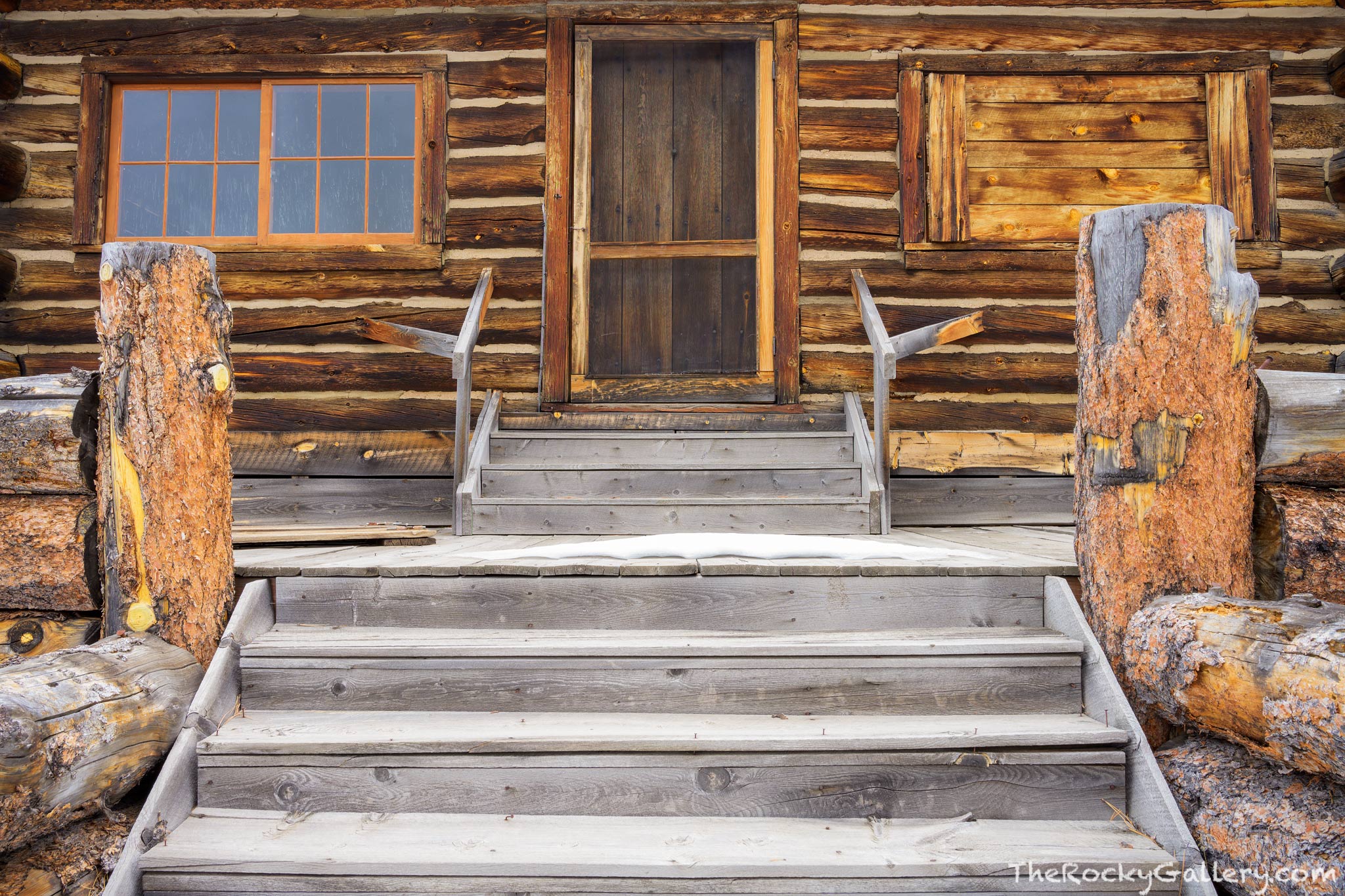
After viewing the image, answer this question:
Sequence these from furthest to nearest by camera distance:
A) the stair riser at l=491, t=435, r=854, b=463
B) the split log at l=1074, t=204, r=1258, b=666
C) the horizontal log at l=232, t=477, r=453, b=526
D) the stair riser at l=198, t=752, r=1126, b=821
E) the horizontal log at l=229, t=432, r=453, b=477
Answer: the horizontal log at l=229, t=432, r=453, b=477, the horizontal log at l=232, t=477, r=453, b=526, the stair riser at l=491, t=435, r=854, b=463, the split log at l=1074, t=204, r=1258, b=666, the stair riser at l=198, t=752, r=1126, b=821

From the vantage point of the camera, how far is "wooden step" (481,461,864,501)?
3.92 meters

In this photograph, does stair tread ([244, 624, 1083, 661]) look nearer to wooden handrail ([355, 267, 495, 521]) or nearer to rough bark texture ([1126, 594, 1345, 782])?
rough bark texture ([1126, 594, 1345, 782])

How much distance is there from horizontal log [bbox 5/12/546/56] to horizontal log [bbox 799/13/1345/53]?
1872 mm

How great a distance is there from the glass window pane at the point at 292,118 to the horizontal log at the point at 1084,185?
4049mm

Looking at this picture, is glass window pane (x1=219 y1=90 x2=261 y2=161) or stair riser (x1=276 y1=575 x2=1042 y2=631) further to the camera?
glass window pane (x1=219 y1=90 x2=261 y2=161)

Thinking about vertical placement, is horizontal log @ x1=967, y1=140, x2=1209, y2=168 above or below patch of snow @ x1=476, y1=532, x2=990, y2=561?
above

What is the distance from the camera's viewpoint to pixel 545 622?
241cm

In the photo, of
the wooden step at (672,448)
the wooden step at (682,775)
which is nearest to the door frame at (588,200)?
the wooden step at (672,448)

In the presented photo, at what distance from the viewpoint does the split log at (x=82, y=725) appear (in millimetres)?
1631

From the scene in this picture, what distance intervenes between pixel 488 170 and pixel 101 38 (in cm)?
246

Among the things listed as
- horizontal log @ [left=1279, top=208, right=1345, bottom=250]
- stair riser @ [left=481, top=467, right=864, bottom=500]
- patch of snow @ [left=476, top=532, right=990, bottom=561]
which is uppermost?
horizontal log @ [left=1279, top=208, right=1345, bottom=250]

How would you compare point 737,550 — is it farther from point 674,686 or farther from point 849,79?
point 849,79

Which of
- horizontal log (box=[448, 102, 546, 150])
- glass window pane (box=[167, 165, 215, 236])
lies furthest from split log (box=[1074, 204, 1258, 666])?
glass window pane (box=[167, 165, 215, 236])

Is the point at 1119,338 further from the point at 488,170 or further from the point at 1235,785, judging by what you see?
the point at 488,170
